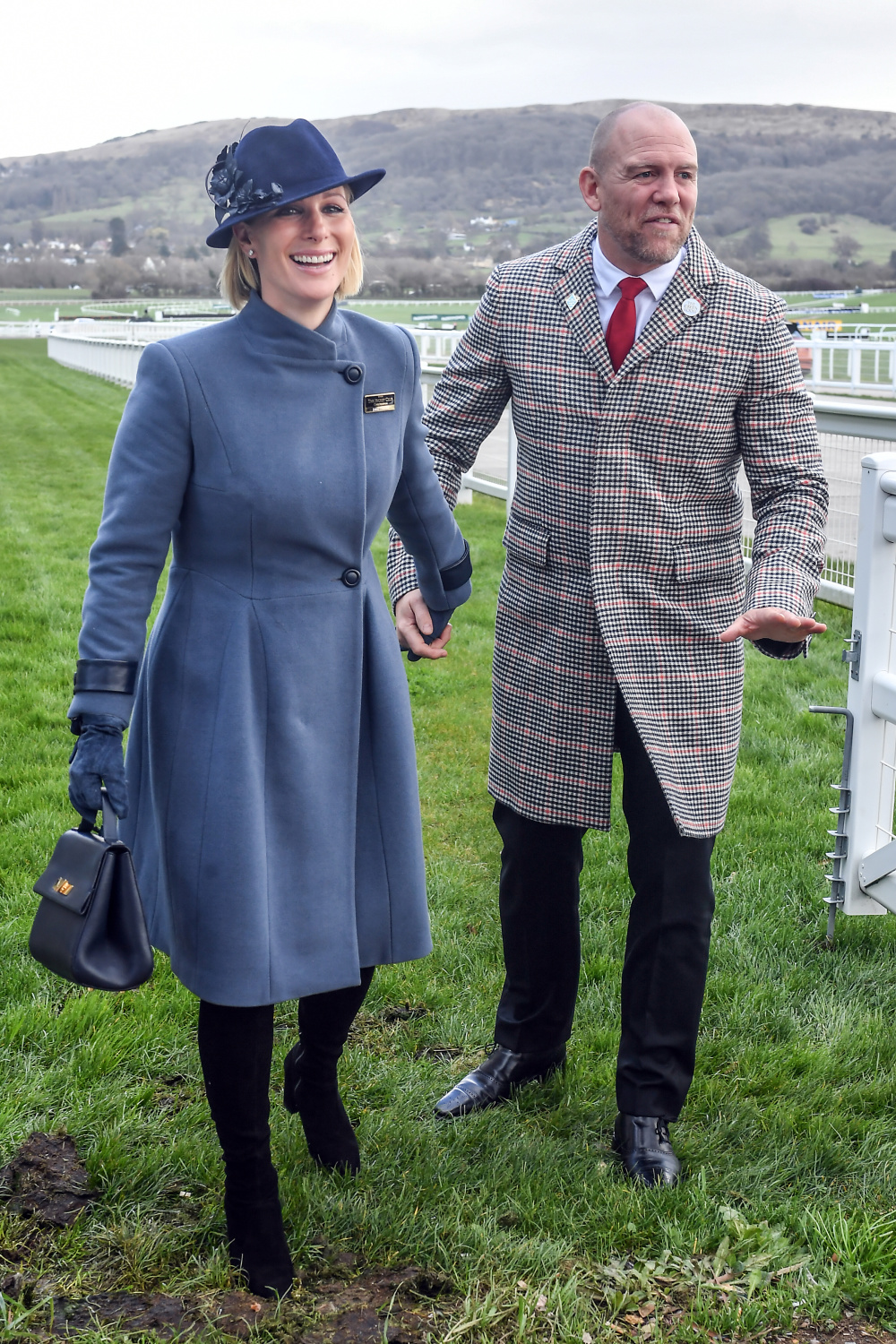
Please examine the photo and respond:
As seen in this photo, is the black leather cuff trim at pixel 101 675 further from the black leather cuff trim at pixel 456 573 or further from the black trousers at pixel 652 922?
the black trousers at pixel 652 922

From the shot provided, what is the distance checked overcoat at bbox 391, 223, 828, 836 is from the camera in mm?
2834

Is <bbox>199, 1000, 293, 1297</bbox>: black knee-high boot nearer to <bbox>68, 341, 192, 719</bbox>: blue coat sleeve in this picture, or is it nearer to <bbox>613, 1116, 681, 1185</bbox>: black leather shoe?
<bbox>68, 341, 192, 719</bbox>: blue coat sleeve

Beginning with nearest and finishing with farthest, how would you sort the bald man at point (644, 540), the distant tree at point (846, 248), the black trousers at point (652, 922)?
the bald man at point (644, 540) < the black trousers at point (652, 922) < the distant tree at point (846, 248)

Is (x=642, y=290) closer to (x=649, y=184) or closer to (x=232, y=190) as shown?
(x=649, y=184)

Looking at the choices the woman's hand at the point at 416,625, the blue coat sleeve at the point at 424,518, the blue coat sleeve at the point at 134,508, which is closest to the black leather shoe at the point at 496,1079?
the woman's hand at the point at 416,625

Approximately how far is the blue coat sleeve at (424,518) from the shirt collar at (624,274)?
0.48 metres

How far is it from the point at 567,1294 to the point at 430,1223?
0.33 meters

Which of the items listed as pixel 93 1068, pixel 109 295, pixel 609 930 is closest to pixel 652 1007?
pixel 609 930

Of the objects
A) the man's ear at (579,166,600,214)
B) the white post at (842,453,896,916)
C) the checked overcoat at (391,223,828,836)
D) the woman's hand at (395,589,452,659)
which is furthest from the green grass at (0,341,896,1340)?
the man's ear at (579,166,600,214)

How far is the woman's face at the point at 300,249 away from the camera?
2334 millimetres

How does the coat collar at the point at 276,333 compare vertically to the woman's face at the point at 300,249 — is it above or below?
below

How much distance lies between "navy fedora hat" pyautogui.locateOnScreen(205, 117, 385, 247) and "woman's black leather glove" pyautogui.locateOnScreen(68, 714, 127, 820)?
90 cm

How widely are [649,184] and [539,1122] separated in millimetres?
2190

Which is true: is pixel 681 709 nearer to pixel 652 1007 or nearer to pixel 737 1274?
pixel 652 1007
